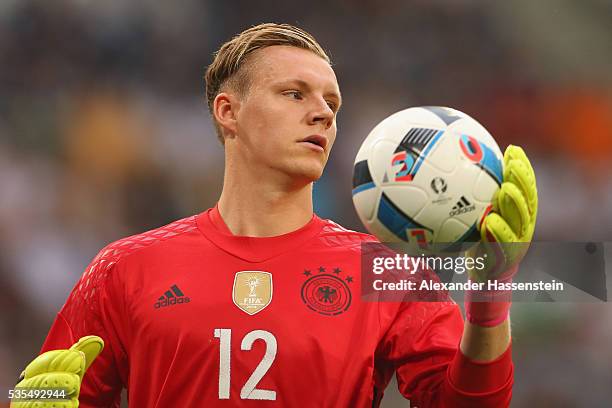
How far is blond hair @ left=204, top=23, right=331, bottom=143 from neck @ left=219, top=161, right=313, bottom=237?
43 centimetres

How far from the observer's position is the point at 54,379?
285 cm

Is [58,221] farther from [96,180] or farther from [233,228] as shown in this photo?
[233,228]

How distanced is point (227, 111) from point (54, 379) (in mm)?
1468

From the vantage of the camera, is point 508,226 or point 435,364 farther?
point 435,364

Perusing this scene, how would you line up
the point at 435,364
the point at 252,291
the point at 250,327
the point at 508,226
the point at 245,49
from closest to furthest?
the point at 508,226 → the point at 435,364 → the point at 250,327 → the point at 252,291 → the point at 245,49

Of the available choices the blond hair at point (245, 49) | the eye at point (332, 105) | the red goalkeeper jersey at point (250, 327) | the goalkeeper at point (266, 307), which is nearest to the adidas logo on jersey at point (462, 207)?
the goalkeeper at point (266, 307)

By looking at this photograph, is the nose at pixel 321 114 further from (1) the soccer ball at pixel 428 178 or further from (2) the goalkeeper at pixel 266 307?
(1) the soccer ball at pixel 428 178

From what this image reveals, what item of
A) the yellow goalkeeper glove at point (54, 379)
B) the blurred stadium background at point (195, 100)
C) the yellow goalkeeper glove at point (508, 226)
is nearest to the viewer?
the yellow goalkeeper glove at point (508, 226)

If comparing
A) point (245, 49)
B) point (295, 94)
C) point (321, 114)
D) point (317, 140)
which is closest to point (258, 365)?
point (317, 140)

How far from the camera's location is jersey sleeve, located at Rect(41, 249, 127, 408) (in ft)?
10.9

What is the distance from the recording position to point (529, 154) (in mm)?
7062

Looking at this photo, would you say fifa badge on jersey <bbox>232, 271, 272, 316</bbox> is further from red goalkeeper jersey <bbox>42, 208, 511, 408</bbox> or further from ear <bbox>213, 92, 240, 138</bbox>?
ear <bbox>213, 92, 240, 138</bbox>

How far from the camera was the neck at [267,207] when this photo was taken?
3.46 metres

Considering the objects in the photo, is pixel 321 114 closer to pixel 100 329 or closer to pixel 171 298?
pixel 171 298
